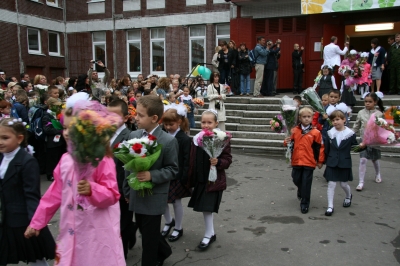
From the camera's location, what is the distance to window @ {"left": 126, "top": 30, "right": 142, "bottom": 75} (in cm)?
2191

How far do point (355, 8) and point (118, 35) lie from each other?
1304cm

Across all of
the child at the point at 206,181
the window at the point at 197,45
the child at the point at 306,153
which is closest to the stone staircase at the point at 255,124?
the child at the point at 306,153

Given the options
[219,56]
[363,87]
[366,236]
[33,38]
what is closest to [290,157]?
[366,236]

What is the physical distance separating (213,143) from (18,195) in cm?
209

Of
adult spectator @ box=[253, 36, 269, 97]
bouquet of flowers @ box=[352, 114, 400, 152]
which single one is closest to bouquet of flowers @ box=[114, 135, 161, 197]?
bouquet of flowers @ box=[352, 114, 400, 152]

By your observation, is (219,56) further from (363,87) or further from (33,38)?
(33,38)

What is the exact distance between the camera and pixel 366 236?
16.6ft

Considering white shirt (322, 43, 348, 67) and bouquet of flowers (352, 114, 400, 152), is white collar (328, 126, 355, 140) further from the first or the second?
white shirt (322, 43, 348, 67)

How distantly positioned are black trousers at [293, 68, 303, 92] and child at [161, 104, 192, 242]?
11047 millimetres

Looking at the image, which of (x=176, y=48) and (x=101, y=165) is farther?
(x=176, y=48)

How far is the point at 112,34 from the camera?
72.9ft

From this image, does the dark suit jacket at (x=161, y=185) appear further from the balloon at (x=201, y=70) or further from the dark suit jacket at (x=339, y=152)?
the balloon at (x=201, y=70)

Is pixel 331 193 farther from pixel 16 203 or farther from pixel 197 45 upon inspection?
pixel 197 45

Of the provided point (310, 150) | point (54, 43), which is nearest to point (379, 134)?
point (310, 150)
